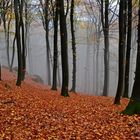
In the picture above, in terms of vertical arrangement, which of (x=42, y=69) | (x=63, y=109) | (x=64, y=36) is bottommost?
(x=42, y=69)

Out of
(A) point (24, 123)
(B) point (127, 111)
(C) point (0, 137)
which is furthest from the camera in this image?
(B) point (127, 111)

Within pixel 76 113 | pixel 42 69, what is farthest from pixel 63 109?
pixel 42 69

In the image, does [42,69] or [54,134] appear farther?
[42,69]

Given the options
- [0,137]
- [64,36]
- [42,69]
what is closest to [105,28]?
[64,36]

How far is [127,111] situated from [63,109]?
335cm

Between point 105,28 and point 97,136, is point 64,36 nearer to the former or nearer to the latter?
point 105,28

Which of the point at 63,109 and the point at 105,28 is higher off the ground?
the point at 105,28

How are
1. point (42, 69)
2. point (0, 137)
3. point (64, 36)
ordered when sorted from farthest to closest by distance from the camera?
point (42, 69) → point (64, 36) → point (0, 137)

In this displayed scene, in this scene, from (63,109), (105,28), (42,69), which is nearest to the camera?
(63,109)

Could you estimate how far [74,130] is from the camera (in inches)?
405

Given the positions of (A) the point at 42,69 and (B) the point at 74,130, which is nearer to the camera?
(B) the point at 74,130

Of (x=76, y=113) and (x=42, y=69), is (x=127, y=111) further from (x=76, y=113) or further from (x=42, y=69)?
(x=42, y=69)

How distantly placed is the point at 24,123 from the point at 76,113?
309 cm

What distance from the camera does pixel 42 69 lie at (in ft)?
293
